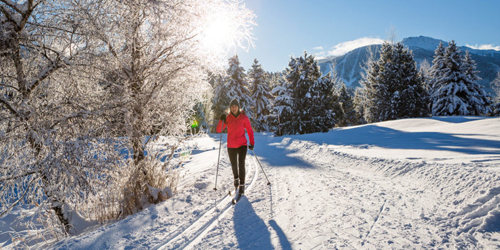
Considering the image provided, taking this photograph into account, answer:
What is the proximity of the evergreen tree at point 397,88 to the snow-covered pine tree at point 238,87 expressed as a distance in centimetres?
1665

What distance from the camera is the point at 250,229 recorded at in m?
3.39

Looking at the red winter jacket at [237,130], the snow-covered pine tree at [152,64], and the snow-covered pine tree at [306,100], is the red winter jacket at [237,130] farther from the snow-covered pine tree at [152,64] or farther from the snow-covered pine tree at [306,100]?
the snow-covered pine tree at [306,100]

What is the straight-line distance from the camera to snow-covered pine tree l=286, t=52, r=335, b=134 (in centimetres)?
2319

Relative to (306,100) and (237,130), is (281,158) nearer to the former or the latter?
(237,130)

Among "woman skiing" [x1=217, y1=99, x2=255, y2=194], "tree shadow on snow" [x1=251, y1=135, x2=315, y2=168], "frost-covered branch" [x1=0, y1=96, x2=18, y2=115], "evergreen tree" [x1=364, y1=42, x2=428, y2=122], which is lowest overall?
"tree shadow on snow" [x1=251, y1=135, x2=315, y2=168]

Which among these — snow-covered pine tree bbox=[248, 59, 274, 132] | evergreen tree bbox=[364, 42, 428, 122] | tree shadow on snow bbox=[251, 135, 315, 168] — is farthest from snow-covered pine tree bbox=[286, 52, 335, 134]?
snow-covered pine tree bbox=[248, 59, 274, 132]

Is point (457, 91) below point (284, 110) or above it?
above

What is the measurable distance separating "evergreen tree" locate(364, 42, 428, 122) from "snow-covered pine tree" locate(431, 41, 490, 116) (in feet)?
6.33

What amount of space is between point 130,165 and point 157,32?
2.72 meters

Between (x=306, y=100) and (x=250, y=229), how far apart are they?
21215 mm

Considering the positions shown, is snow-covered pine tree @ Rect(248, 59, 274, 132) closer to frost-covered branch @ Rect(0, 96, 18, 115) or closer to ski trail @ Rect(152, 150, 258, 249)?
ski trail @ Rect(152, 150, 258, 249)

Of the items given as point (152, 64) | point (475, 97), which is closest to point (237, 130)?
point (152, 64)

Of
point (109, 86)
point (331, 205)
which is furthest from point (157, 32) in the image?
point (331, 205)

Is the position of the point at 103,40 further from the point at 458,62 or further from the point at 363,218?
the point at 458,62
